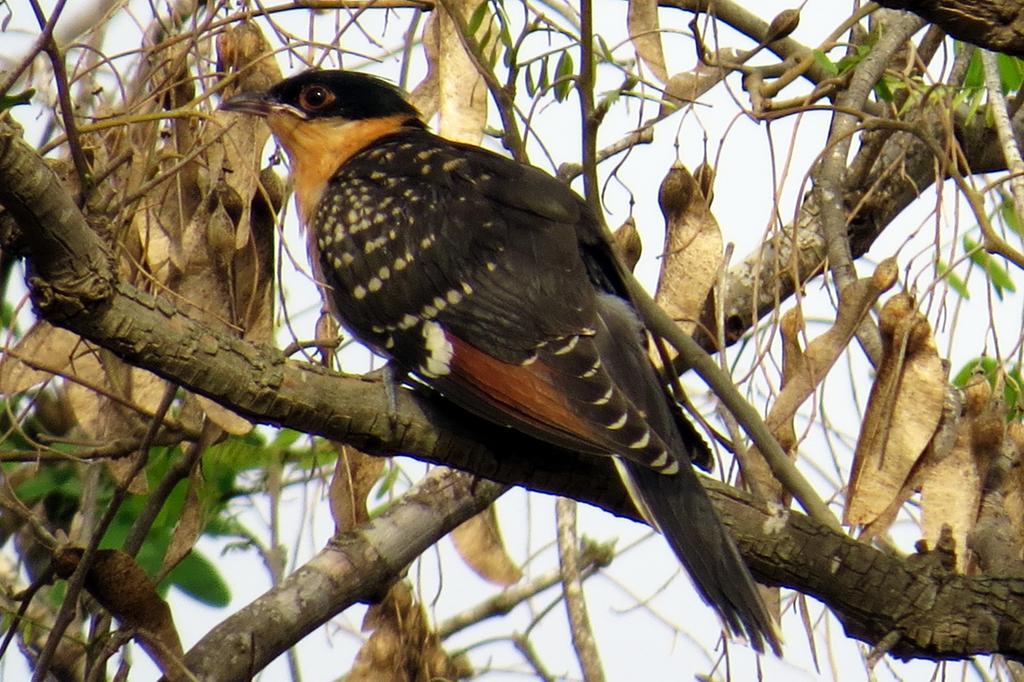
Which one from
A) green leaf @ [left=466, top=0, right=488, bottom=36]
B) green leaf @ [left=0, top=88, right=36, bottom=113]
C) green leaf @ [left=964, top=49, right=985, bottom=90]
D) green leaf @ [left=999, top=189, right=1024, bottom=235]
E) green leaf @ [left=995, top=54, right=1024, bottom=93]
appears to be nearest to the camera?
green leaf @ [left=0, top=88, right=36, bottom=113]

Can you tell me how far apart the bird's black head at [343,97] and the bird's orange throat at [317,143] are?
0.03 meters

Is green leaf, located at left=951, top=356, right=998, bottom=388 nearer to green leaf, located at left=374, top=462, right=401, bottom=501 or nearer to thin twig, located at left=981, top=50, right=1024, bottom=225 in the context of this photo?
thin twig, located at left=981, top=50, right=1024, bottom=225

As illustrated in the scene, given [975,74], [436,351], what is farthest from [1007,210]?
[436,351]

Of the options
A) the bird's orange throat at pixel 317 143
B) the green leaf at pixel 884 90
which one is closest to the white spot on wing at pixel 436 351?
the bird's orange throat at pixel 317 143

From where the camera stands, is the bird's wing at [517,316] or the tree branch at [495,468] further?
the bird's wing at [517,316]

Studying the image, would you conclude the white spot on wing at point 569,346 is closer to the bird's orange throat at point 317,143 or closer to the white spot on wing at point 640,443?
the white spot on wing at point 640,443

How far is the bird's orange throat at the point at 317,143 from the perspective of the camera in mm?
Answer: 4402

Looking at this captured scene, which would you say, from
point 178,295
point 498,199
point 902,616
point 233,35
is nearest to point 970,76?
point 498,199

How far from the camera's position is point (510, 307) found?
3445 millimetres

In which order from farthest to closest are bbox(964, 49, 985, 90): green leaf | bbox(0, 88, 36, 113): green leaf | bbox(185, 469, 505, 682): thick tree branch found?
bbox(964, 49, 985, 90): green leaf → bbox(185, 469, 505, 682): thick tree branch → bbox(0, 88, 36, 113): green leaf

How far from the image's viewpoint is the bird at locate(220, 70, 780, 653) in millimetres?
3066

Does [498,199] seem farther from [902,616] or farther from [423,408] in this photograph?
[902,616]

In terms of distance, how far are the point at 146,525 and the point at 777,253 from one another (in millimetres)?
1774

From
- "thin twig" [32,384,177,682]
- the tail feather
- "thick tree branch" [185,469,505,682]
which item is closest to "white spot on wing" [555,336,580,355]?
the tail feather
